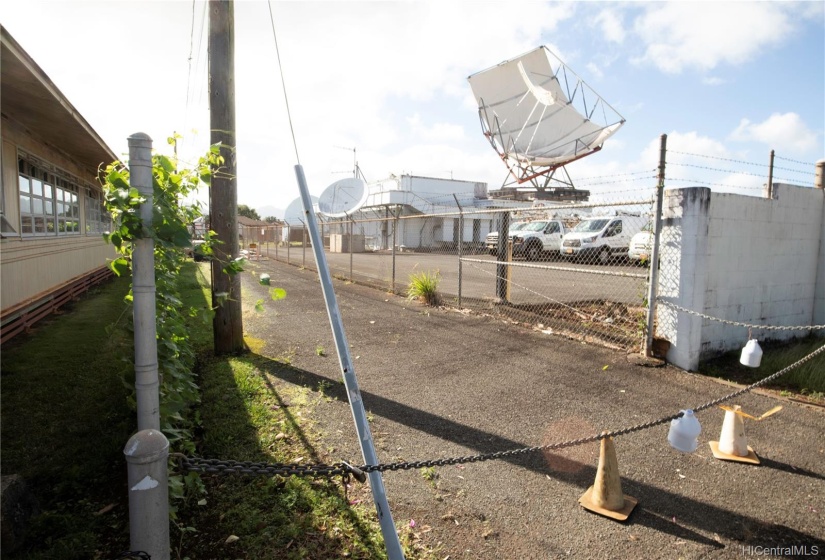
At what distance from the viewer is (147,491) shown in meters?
1.66

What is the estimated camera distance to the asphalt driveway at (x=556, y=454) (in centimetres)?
266

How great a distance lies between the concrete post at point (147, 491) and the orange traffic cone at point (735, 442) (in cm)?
375

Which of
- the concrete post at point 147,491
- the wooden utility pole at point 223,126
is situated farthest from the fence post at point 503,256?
the concrete post at point 147,491

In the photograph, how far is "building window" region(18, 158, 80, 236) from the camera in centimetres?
780

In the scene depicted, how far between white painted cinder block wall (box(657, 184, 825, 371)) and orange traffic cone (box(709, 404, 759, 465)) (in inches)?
80.7

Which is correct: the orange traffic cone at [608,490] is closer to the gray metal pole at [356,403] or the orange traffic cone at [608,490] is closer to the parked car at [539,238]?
the gray metal pole at [356,403]

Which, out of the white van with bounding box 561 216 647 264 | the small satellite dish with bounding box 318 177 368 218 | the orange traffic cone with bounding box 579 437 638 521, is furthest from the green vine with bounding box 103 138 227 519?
the small satellite dish with bounding box 318 177 368 218

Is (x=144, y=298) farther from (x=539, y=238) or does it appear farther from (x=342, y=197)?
(x=342, y=197)

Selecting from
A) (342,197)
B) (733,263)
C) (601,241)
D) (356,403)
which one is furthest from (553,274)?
(342,197)

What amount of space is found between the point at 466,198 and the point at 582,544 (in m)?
41.9

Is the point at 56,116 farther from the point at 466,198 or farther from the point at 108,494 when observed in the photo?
the point at 466,198

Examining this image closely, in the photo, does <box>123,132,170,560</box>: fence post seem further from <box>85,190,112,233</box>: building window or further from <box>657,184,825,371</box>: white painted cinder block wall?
<box>85,190,112,233</box>: building window

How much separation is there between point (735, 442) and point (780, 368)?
9.22ft

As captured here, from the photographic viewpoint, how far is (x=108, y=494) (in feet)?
9.87
